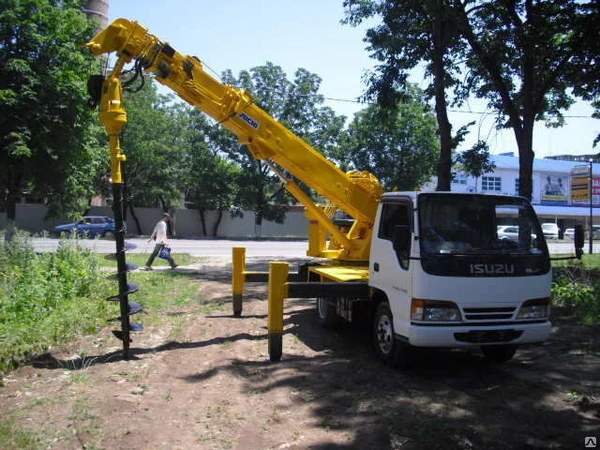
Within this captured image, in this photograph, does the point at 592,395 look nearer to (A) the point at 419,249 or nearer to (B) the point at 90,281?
(A) the point at 419,249

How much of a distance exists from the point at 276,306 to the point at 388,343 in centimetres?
157

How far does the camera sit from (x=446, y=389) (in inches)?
239

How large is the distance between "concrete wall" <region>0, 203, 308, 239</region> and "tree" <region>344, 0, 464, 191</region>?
2887 cm

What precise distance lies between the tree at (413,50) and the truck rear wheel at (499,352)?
838 cm

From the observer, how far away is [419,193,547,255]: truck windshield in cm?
629

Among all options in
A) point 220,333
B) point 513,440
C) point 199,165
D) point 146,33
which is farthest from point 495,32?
point 199,165

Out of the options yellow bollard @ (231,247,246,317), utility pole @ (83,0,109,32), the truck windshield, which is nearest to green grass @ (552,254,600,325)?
the truck windshield

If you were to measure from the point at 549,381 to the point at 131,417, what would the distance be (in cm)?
476

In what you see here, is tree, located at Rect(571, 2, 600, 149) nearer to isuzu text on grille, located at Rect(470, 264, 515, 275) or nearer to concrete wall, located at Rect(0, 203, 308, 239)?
isuzu text on grille, located at Rect(470, 264, 515, 275)

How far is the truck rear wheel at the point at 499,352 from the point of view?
6.90 m

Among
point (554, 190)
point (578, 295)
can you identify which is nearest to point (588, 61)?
point (578, 295)

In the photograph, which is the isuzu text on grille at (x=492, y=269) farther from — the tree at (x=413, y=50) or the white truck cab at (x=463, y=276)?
the tree at (x=413, y=50)

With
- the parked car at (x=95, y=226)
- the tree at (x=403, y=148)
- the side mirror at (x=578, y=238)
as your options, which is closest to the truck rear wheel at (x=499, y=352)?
the side mirror at (x=578, y=238)

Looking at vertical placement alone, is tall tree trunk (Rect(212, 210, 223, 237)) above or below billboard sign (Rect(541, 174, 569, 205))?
below
